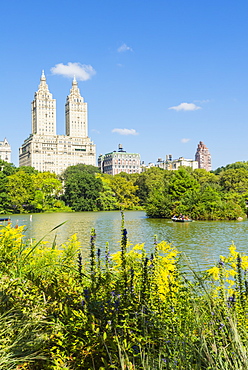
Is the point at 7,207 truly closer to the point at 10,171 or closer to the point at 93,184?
the point at 10,171

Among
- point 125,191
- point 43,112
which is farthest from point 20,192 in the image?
point 43,112

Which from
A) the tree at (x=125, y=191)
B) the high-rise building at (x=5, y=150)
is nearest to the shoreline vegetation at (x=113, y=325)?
the tree at (x=125, y=191)

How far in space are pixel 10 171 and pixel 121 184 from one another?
20347 millimetres

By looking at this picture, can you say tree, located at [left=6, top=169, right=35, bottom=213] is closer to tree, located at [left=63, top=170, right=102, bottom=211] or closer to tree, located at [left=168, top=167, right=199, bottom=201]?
tree, located at [left=63, top=170, right=102, bottom=211]

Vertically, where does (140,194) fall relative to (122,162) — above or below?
below

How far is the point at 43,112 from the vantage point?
419 ft

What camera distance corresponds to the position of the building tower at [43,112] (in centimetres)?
12631

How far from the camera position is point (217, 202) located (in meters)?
33.2

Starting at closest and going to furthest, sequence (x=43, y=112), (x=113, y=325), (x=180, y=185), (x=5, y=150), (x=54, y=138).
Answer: (x=113, y=325), (x=180, y=185), (x=54, y=138), (x=43, y=112), (x=5, y=150)

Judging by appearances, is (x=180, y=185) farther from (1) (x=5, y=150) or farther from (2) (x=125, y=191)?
(1) (x=5, y=150)

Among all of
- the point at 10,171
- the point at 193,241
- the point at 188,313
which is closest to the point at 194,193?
the point at 193,241

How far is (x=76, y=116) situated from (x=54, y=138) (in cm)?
1462

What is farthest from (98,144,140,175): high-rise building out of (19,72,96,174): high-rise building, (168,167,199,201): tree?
(168,167,199,201): tree

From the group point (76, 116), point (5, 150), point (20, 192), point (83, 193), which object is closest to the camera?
point (20, 192)
